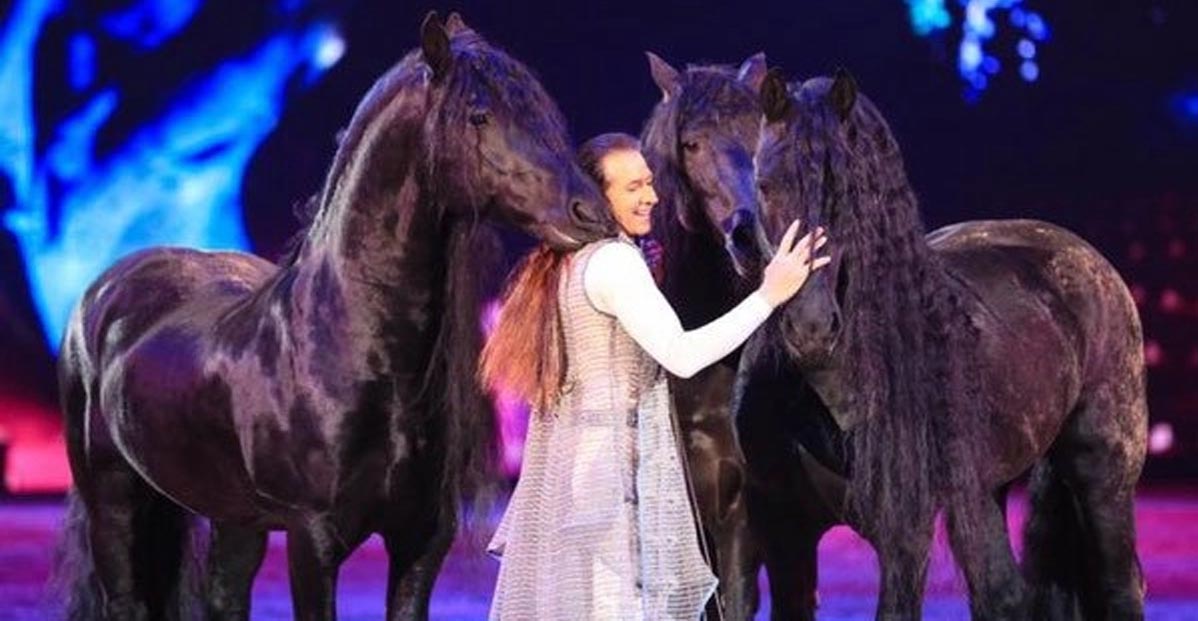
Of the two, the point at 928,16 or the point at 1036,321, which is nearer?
the point at 1036,321

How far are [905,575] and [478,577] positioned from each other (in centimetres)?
93

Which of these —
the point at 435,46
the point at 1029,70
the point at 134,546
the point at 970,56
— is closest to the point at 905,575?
the point at 435,46

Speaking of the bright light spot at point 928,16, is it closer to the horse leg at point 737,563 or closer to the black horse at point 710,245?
the black horse at point 710,245

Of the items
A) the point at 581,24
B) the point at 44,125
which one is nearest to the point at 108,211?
the point at 44,125

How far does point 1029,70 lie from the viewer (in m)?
9.14

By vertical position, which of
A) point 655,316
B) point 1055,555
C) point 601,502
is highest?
point 655,316

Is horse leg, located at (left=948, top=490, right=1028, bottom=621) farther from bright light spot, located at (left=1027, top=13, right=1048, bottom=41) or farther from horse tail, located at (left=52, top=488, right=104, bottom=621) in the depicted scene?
A: bright light spot, located at (left=1027, top=13, right=1048, bottom=41)

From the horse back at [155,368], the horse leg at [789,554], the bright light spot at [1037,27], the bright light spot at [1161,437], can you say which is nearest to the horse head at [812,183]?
the horse leg at [789,554]

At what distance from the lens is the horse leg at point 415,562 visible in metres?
4.00

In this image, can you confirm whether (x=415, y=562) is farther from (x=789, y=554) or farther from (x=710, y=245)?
(x=710, y=245)

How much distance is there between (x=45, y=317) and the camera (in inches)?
408

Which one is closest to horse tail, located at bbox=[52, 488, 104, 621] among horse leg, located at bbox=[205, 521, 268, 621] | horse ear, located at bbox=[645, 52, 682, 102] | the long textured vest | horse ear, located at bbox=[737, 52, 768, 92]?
horse leg, located at bbox=[205, 521, 268, 621]

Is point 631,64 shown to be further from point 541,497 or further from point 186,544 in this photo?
point 541,497

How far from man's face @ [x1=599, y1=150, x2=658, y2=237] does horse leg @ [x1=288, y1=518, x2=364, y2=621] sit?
0.88 metres
